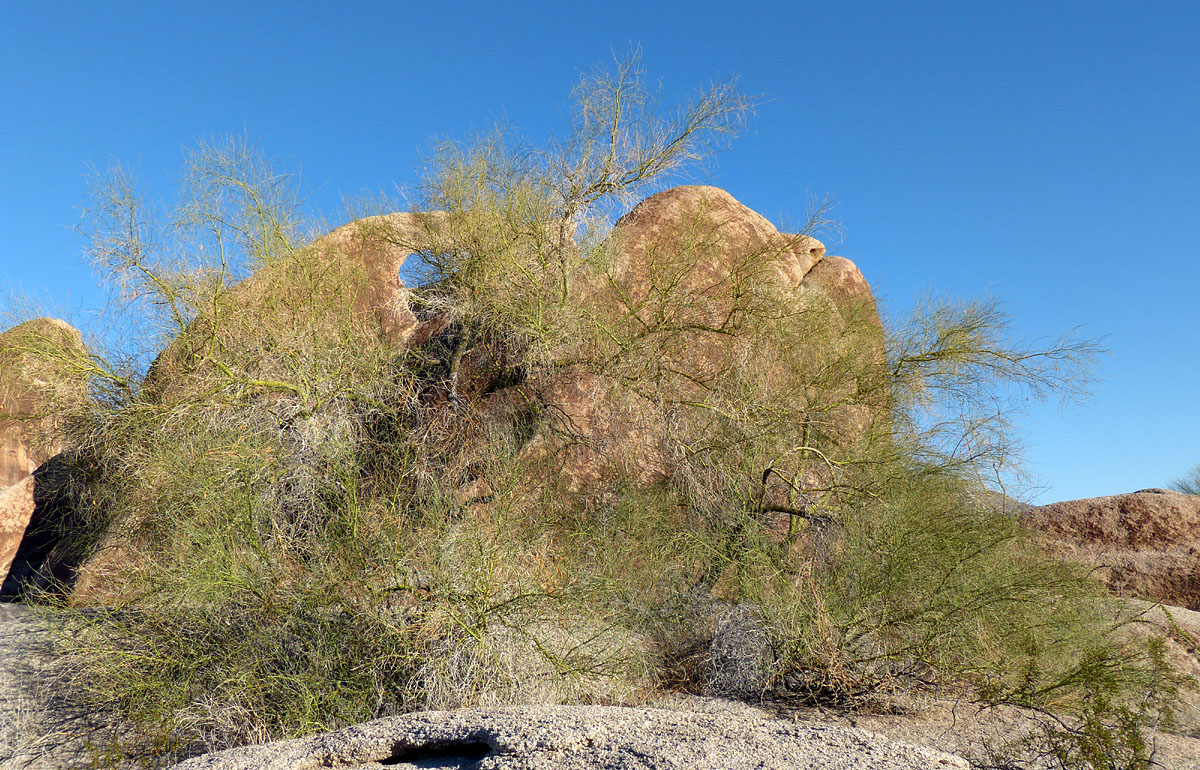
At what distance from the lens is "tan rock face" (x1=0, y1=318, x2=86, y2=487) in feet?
31.3

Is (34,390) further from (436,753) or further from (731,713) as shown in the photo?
(731,713)

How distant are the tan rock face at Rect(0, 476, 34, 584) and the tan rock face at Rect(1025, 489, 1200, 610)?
1605 cm

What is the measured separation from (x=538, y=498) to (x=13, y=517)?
9.46 m

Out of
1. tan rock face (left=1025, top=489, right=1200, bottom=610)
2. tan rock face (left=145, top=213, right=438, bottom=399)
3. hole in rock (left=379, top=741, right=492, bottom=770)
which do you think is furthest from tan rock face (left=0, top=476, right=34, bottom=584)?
tan rock face (left=1025, top=489, right=1200, bottom=610)

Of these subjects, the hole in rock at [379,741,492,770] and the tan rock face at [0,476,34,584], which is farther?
the tan rock face at [0,476,34,584]

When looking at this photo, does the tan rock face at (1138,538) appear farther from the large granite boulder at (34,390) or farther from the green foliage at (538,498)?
the large granite boulder at (34,390)

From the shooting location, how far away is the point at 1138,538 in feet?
46.6

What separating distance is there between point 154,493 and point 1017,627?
891 centimetres

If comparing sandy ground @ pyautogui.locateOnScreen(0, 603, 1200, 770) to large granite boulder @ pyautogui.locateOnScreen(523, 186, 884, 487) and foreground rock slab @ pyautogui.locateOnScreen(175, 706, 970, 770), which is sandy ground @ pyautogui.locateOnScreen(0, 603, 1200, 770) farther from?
large granite boulder @ pyautogui.locateOnScreen(523, 186, 884, 487)

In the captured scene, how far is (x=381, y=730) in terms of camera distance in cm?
434

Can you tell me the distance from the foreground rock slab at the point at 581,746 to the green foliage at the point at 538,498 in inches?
67.0

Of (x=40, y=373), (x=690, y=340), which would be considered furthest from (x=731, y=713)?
(x=40, y=373)

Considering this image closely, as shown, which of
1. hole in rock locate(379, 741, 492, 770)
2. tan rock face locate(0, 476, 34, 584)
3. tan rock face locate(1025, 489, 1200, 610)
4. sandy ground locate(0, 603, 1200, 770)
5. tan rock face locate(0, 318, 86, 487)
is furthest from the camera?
tan rock face locate(1025, 489, 1200, 610)

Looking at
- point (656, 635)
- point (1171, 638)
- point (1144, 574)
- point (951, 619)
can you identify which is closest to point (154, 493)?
point (656, 635)
